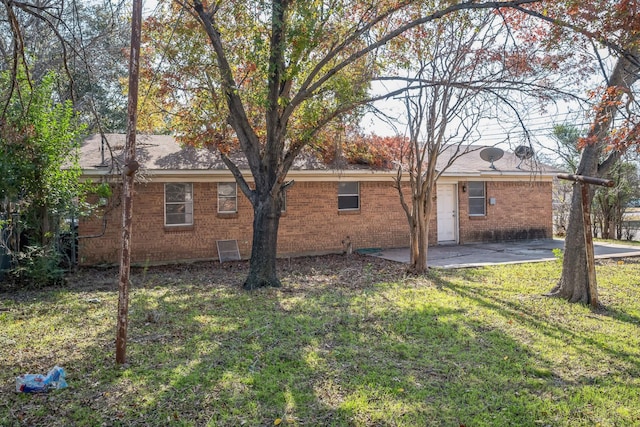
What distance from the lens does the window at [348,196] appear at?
15.2 meters

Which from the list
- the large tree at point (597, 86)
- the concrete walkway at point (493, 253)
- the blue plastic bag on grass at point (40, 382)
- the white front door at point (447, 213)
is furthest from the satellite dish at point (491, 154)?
the blue plastic bag on grass at point (40, 382)

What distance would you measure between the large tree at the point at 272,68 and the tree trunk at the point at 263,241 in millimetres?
20

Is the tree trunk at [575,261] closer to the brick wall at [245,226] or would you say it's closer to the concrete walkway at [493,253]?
the concrete walkway at [493,253]

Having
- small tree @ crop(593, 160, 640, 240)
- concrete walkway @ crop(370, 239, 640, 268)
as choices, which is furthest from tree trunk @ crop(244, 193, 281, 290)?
small tree @ crop(593, 160, 640, 240)

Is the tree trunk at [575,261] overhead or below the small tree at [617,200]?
below

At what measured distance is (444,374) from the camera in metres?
4.74

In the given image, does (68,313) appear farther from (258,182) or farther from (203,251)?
(203,251)

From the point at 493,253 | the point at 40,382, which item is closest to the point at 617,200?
the point at 493,253

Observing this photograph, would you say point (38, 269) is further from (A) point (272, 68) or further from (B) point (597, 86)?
(B) point (597, 86)

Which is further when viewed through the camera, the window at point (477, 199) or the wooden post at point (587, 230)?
the window at point (477, 199)

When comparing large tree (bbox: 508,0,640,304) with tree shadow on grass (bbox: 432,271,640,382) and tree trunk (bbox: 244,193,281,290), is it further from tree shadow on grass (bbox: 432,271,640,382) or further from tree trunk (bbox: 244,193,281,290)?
tree trunk (bbox: 244,193,281,290)

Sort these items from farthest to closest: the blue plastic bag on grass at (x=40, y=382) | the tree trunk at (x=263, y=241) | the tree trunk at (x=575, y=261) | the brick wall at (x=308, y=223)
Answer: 1. the brick wall at (x=308, y=223)
2. the tree trunk at (x=263, y=241)
3. the tree trunk at (x=575, y=261)
4. the blue plastic bag on grass at (x=40, y=382)

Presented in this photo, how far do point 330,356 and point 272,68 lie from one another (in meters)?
5.32

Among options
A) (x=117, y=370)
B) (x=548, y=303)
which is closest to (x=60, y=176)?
(x=117, y=370)
